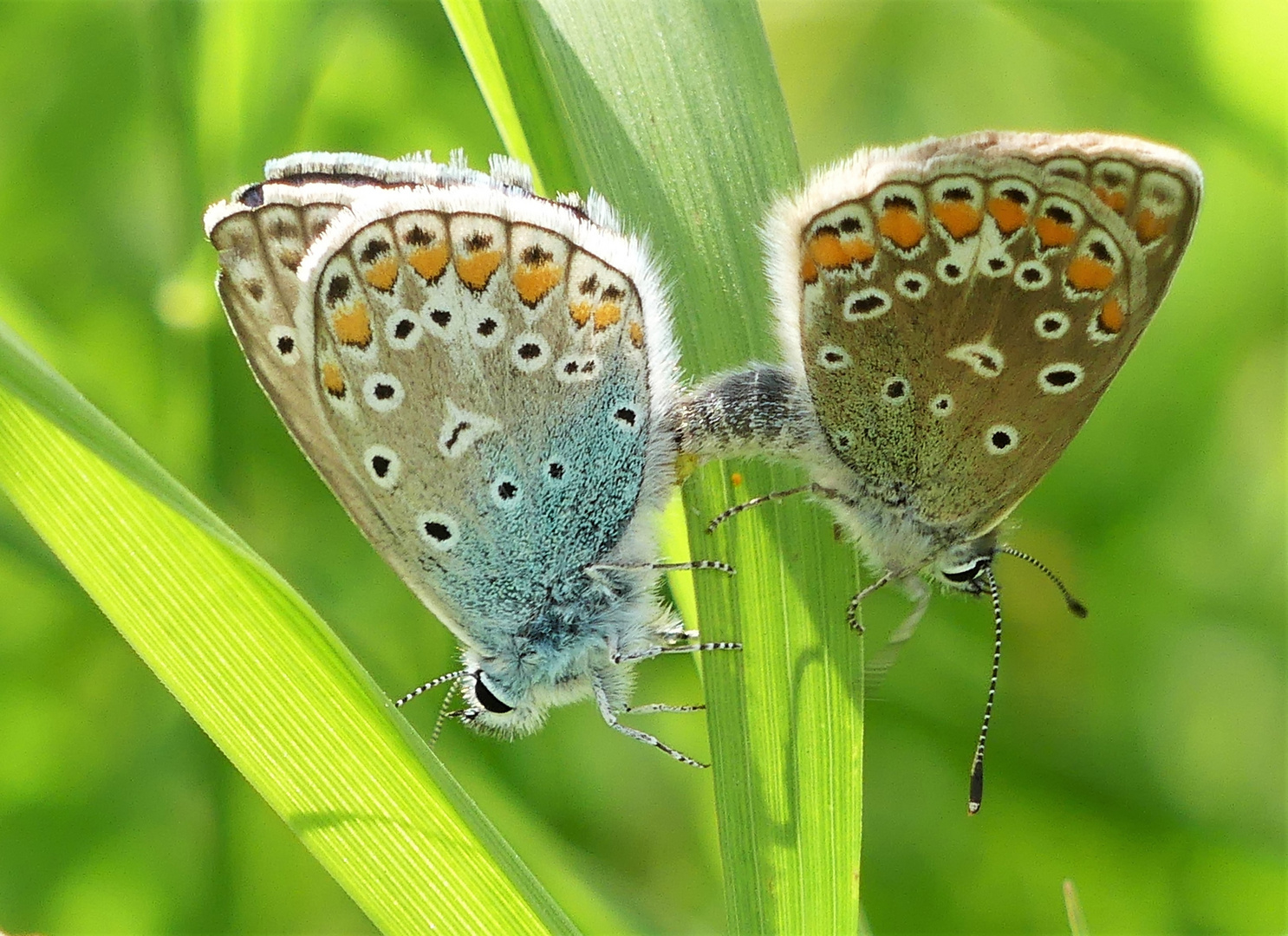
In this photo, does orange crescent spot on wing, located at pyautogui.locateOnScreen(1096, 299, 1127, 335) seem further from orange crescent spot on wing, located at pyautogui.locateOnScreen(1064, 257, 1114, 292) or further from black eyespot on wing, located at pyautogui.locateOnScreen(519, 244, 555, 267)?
black eyespot on wing, located at pyautogui.locateOnScreen(519, 244, 555, 267)

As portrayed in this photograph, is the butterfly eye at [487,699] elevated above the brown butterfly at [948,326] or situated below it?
below

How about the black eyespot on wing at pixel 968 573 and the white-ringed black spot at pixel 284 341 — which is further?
the black eyespot on wing at pixel 968 573

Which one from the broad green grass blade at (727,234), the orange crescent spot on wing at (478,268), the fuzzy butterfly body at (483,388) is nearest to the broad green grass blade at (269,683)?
the broad green grass blade at (727,234)

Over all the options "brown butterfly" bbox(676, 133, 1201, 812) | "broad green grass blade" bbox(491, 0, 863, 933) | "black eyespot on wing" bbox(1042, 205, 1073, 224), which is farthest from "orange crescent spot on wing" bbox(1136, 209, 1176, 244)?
"broad green grass blade" bbox(491, 0, 863, 933)

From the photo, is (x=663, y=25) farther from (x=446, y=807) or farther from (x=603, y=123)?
(x=446, y=807)

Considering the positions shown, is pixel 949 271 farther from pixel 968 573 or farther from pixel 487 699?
pixel 487 699

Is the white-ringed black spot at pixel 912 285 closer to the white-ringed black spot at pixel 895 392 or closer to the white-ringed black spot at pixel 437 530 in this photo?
the white-ringed black spot at pixel 895 392
